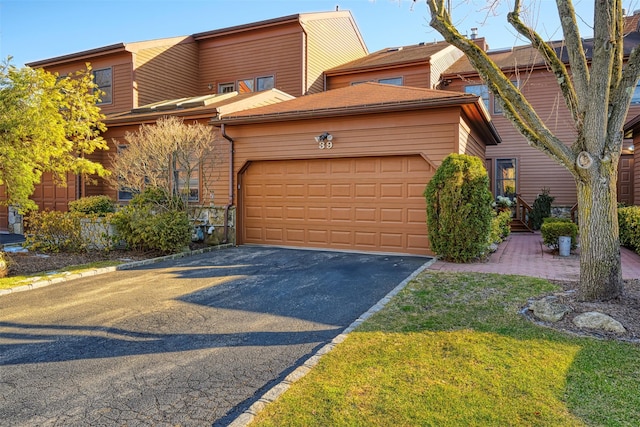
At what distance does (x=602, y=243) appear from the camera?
4945mm

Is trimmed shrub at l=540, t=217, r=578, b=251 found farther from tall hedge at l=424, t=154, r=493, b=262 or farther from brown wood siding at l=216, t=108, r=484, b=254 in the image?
brown wood siding at l=216, t=108, r=484, b=254

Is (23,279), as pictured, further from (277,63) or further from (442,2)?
(277,63)

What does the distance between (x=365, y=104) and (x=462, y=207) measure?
3262 millimetres

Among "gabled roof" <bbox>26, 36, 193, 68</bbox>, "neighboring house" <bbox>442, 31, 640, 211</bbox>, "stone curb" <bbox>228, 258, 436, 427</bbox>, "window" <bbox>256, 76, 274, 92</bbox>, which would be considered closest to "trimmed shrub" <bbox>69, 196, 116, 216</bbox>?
"gabled roof" <bbox>26, 36, 193, 68</bbox>

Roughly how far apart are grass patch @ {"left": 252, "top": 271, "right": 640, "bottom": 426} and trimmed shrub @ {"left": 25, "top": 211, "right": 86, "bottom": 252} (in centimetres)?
829

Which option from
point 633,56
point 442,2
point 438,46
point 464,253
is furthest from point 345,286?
point 438,46

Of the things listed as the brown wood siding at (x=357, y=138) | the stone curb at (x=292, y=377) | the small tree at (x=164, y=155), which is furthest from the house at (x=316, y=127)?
the stone curb at (x=292, y=377)

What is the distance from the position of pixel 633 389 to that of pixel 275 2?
55.5 feet

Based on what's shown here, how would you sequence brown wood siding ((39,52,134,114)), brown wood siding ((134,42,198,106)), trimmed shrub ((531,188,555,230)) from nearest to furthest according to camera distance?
trimmed shrub ((531,188,555,230)) → brown wood siding ((39,52,134,114)) → brown wood siding ((134,42,198,106))

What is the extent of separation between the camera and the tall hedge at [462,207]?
8266 millimetres

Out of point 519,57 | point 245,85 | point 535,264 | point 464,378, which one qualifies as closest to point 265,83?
point 245,85

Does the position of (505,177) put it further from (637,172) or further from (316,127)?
(316,127)

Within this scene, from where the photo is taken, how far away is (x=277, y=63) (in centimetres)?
1638

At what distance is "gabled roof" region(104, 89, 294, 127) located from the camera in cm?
1180
